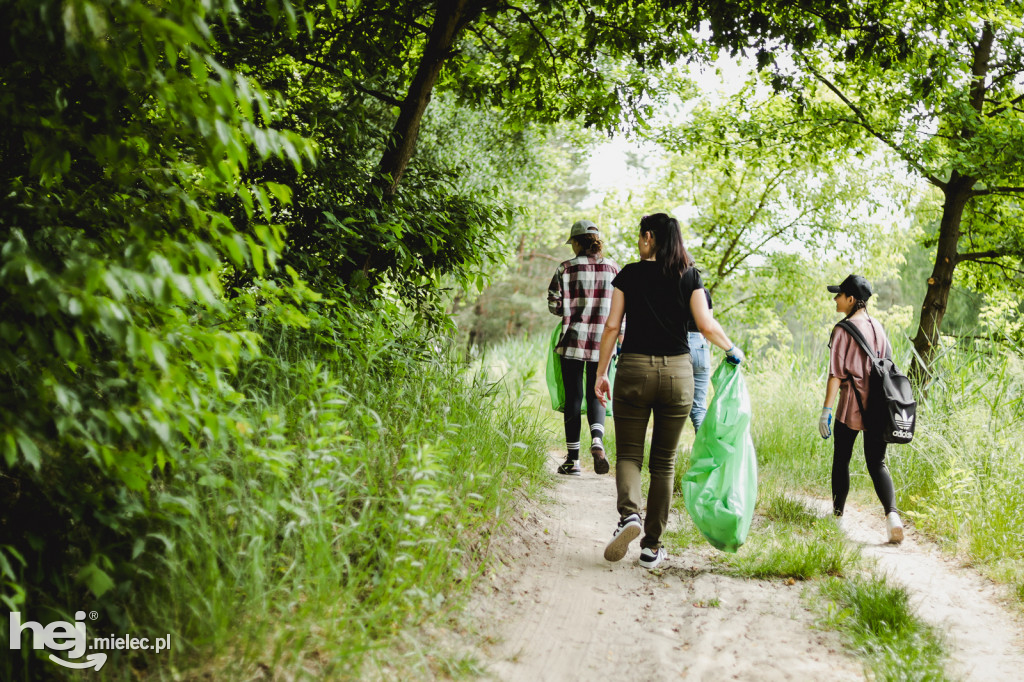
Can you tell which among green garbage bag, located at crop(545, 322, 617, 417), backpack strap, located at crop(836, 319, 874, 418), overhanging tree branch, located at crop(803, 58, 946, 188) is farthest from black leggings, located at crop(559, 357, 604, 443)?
overhanging tree branch, located at crop(803, 58, 946, 188)

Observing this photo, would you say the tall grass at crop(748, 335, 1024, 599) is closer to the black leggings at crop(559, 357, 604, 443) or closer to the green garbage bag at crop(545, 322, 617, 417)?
the black leggings at crop(559, 357, 604, 443)

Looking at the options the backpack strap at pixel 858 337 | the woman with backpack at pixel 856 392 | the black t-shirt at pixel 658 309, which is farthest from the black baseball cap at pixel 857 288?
the black t-shirt at pixel 658 309

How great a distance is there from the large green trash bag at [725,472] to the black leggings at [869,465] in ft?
4.00

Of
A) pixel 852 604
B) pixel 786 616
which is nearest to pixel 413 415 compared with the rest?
pixel 786 616

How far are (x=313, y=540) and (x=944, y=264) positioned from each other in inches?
301

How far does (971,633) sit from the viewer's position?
10.8 ft

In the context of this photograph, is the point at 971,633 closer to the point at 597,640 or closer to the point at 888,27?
the point at 597,640

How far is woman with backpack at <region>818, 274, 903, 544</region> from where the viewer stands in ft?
15.2

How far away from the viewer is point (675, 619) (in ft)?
11.0

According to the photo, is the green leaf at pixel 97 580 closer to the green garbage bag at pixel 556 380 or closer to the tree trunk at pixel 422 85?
the tree trunk at pixel 422 85

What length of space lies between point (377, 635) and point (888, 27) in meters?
5.52

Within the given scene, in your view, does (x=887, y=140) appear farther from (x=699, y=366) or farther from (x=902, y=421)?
A: (x=902, y=421)

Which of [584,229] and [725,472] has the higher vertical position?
[584,229]

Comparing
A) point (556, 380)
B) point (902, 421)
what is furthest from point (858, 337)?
point (556, 380)
